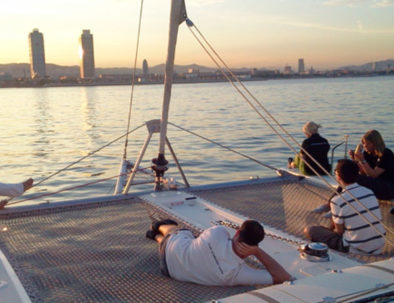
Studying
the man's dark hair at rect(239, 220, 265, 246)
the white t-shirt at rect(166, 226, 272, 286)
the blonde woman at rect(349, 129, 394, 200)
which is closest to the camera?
the man's dark hair at rect(239, 220, 265, 246)

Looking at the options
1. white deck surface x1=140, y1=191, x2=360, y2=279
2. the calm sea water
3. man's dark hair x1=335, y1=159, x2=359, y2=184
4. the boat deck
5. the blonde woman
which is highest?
man's dark hair x1=335, y1=159, x2=359, y2=184

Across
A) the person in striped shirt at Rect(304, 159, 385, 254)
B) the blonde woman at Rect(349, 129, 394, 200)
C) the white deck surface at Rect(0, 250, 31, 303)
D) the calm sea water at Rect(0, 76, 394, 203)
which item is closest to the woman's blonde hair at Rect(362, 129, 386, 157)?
the blonde woman at Rect(349, 129, 394, 200)

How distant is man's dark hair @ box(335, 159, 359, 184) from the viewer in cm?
452

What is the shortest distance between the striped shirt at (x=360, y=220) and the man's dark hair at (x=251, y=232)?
1.19 m

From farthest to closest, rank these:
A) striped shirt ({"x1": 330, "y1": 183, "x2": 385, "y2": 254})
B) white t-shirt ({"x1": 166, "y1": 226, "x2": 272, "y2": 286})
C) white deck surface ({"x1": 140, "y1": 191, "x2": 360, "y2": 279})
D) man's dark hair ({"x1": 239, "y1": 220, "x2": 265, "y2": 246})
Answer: striped shirt ({"x1": 330, "y1": 183, "x2": 385, "y2": 254}) → white deck surface ({"x1": 140, "y1": 191, "x2": 360, "y2": 279}) → white t-shirt ({"x1": 166, "y1": 226, "x2": 272, "y2": 286}) → man's dark hair ({"x1": 239, "y1": 220, "x2": 265, "y2": 246})

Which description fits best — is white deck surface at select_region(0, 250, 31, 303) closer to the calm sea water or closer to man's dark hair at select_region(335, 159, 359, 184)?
man's dark hair at select_region(335, 159, 359, 184)

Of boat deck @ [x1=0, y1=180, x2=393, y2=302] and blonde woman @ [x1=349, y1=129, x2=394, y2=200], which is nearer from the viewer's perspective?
boat deck @ [x1=0, y1=180, x2=393, y2=302]

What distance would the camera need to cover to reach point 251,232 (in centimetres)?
360

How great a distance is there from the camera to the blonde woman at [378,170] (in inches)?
245

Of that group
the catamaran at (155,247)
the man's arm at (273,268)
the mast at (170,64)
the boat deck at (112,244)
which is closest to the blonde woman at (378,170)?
the boat deck at (112,244)

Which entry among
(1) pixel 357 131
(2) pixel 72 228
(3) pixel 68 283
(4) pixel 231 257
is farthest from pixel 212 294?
(1) pixel 357 131

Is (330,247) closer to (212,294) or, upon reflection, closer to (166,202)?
(212,294)

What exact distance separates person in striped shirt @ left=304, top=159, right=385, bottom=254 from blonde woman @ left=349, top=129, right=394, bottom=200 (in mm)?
1755

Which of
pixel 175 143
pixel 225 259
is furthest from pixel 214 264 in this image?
pixel 175 143
